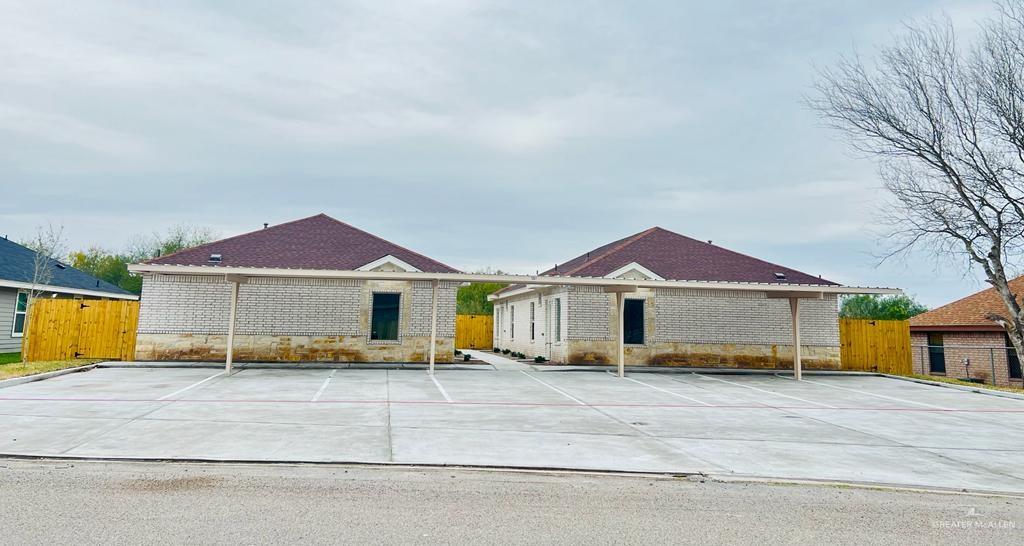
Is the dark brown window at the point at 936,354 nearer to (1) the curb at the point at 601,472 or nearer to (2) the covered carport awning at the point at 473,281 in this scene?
(2) the covered carport awning at the point at 473,281

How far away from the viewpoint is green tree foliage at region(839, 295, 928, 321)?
49.3 meters

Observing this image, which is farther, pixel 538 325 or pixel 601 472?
pixel 538 325

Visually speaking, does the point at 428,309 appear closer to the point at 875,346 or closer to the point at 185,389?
the point at 185,389

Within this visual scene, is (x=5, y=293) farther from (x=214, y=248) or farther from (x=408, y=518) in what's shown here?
(x=408, y=518)

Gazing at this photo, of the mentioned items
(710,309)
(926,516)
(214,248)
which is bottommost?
(926,516)

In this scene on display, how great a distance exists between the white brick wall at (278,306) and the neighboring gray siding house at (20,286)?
4.89 m

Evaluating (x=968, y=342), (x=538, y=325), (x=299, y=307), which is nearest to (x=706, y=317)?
(x=538, y=325)

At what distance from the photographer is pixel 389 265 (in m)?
21.5

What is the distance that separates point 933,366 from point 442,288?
77.7ft

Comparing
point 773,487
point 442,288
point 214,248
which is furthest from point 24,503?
point 214,248

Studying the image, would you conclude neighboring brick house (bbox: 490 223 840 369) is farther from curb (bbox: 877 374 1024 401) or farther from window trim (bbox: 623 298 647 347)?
curb (bbox: 877 374 1024 401)

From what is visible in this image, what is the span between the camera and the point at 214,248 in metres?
21.8

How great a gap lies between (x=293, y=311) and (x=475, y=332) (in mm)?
16286

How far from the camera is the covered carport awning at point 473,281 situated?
1723 centimetres
